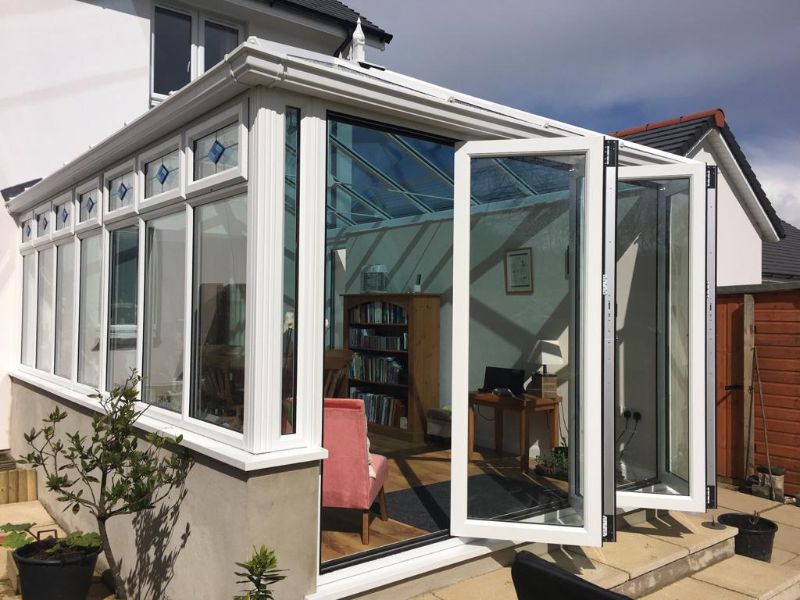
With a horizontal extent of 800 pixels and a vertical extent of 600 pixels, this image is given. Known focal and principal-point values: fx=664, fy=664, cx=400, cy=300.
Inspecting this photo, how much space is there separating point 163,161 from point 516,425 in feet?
9.22

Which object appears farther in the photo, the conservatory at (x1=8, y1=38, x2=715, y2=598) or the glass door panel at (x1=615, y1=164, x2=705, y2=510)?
the glass door panel at (x1=615, y1=164, x2=705, y2=510)

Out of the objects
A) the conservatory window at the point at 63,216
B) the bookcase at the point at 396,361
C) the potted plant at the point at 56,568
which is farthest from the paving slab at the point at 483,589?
the conservatory window at the point at 63,216

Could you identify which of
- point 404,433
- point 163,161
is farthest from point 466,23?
point 163,161

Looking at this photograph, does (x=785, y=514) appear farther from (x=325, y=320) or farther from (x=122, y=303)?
(x=122, y=303)

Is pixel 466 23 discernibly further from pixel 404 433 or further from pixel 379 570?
pixel 379 570

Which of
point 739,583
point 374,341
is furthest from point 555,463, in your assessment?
point 374,341

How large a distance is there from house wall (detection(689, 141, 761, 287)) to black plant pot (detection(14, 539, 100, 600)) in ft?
27.2

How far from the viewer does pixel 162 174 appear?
3910 mm

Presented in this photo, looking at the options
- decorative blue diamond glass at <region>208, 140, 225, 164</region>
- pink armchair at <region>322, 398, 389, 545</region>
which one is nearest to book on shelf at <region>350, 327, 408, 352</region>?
pink armchair at <region>322, 398, 389, 545</region>

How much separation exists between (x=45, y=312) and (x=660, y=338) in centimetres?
549

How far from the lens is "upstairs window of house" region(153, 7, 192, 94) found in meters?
8.09

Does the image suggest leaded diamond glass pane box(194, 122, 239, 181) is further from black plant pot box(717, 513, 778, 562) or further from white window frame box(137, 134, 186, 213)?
black plant pot box(717, 513, 778, 562)

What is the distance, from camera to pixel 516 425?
178 inches

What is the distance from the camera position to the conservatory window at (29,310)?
6.61 meters
